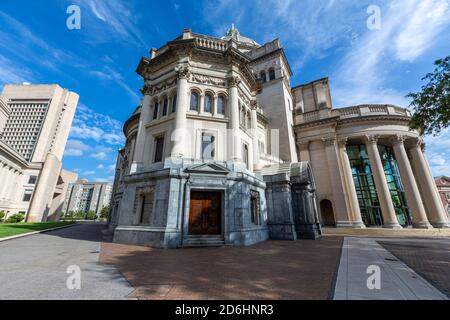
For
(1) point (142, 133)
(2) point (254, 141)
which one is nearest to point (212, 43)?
(2) point (254, 141)

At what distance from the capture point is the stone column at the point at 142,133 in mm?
15262

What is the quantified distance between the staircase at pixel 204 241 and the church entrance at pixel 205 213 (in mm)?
433

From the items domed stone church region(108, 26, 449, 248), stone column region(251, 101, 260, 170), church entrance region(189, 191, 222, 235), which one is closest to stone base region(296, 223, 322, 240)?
domed stone church region(108, 26, 449, 248)

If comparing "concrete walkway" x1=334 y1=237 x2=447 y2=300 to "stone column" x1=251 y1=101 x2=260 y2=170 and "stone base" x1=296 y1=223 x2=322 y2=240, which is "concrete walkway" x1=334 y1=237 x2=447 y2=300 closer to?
"stone base" x1=296 y1=223 x2=322 y2=240

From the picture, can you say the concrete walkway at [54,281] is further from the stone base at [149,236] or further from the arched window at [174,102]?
the arched window at [174,102]

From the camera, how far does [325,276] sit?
5.77 meters

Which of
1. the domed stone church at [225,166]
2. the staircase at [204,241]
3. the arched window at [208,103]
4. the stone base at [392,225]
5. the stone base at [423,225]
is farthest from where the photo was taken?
the stone base at [423,225]

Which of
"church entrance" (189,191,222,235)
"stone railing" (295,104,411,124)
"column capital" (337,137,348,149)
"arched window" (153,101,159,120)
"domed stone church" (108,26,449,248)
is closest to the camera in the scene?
"church entrance" (189,191,222,235)

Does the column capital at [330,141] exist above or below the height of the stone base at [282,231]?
above

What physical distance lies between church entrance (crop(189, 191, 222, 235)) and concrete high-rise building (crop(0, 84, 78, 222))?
166 feet

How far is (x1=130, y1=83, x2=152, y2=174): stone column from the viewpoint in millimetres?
15262

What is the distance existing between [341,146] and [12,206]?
69.3 metres


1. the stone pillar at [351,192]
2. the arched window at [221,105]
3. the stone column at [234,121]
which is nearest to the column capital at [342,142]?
the stone pillar at [351,192]
